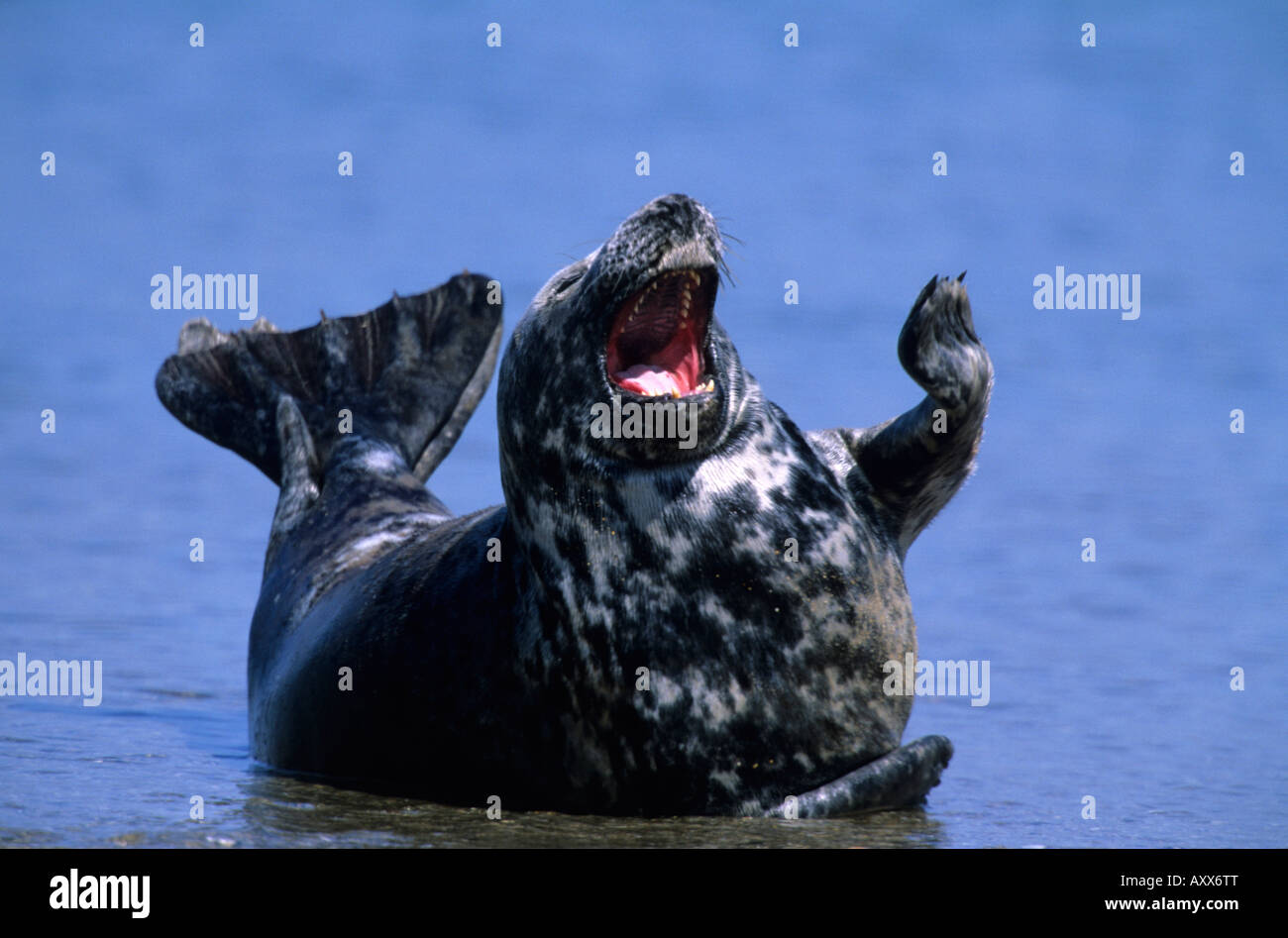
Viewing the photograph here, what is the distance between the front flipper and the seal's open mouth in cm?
115

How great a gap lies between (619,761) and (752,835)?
1.65ft

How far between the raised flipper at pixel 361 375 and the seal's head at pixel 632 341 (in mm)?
2821

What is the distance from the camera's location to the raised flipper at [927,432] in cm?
521

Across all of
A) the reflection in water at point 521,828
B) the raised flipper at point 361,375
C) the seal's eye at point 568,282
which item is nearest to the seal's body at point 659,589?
the seal's eye at point 568,282

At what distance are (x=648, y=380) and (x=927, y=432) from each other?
86 cm

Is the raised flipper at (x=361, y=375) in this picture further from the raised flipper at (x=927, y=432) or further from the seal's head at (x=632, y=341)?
the raised flipper at (x=927, y=432)

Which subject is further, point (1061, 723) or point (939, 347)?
point (1061, 723)

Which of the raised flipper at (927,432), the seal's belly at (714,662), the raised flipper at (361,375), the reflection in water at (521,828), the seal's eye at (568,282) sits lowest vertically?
the reflection in water at (521,828)

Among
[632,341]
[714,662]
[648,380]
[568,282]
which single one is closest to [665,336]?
[632,341]

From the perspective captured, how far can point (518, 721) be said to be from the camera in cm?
502

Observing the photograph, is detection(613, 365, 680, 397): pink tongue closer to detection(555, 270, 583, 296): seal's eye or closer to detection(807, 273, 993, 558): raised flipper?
detection(555, 270, 583, 296): seal's eye
